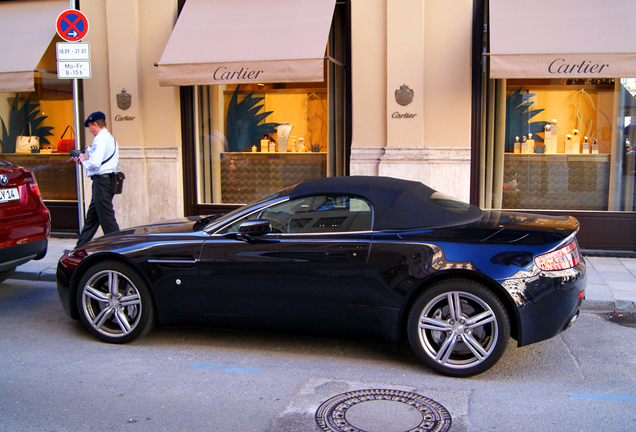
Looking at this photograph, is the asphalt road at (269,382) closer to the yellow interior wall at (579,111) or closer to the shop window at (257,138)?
the yellow interior wall at (579,111)

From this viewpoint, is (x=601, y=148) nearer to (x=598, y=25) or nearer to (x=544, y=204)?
(x=544, y=204)

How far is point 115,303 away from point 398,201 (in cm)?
258

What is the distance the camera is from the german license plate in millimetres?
6145

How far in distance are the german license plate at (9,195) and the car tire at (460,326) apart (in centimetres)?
450

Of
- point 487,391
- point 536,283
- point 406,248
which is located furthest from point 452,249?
point 487,391

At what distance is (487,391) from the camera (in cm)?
406

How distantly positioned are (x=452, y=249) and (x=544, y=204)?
5.41 metres

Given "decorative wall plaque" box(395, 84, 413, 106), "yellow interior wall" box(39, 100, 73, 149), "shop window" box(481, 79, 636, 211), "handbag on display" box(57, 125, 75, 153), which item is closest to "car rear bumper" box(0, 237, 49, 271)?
"handbag on display" box(57, 125, 75, 153)

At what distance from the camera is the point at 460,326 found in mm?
4246

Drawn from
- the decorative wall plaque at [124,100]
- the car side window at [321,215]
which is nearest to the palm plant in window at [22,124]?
the decorative wall plaque at [124,100]

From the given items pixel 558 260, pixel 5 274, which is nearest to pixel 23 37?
pixel 5 274

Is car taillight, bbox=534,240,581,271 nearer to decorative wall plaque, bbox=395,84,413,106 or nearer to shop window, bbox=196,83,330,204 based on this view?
decorative wall plaque, bbox=395,84,413,106

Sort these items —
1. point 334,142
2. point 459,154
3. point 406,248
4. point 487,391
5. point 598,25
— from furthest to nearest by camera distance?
point 334,142, point 459,154, point 598,25, point 406,248, point 487,391

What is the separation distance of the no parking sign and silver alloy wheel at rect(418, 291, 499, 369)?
651 cm
